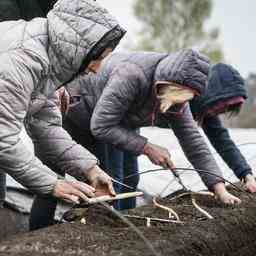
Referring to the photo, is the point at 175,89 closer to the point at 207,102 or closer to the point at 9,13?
the point at 207,102

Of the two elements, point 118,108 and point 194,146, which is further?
point 194,146

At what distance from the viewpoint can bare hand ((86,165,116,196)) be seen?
8.16 feet

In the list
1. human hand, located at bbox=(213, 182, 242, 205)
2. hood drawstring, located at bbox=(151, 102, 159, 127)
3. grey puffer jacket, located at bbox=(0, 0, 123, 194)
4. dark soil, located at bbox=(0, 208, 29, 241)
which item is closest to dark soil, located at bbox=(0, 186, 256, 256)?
human hand, located at bbox=(213, 182, 242, 205)

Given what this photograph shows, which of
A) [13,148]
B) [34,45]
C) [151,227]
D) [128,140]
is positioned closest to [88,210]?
[151,227]

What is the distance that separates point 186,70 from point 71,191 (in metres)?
0.95

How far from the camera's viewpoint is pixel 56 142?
257 cm

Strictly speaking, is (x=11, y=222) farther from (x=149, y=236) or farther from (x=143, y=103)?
(x=149, y=236)

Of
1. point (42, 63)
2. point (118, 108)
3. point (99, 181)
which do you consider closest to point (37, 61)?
point (42, 63)

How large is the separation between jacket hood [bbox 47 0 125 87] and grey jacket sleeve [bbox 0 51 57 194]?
106 mm

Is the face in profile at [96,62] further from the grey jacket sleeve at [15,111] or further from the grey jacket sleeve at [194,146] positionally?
the grey jacket sleeve at [194,146]

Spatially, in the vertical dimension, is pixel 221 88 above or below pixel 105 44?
below

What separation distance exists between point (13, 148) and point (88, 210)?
717 millimetres

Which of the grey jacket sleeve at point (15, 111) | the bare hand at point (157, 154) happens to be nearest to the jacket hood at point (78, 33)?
the grey jacket sleeve at point (15, 111)

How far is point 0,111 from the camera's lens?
6.64 ft
